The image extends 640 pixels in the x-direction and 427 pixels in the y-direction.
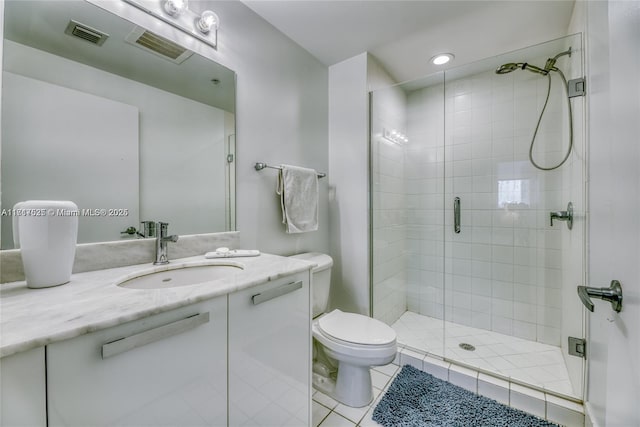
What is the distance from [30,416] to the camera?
0.48 metres

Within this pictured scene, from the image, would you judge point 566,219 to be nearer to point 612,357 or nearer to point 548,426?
point 548,426

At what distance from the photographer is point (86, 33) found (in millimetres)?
1018

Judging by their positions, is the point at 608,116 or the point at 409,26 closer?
the point at 608,116

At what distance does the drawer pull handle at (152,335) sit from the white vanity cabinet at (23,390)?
10 cm

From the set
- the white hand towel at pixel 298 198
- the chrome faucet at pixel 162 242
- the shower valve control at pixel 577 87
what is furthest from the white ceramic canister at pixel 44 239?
the shower valve control at pixel 577 87

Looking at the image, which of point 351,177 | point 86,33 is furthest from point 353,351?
point 86,33

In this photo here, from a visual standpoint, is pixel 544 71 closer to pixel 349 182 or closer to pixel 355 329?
pixel 349 182

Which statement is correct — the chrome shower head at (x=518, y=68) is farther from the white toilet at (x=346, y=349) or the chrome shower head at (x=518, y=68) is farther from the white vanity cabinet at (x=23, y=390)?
the white vanity cabinet at (x=23, y=390)

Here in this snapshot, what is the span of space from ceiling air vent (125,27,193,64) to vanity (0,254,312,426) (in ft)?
3.17

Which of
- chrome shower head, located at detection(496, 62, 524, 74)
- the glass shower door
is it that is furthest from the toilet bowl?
chrome shower head, located at detection(496, 62, 524, 74)

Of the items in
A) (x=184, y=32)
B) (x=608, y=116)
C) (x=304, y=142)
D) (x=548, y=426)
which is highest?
(x=184, y=32)

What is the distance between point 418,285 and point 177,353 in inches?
87.1

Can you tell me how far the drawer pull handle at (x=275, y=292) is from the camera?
2.89 feet

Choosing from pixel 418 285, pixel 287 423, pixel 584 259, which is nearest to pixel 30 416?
pixel 287 423
